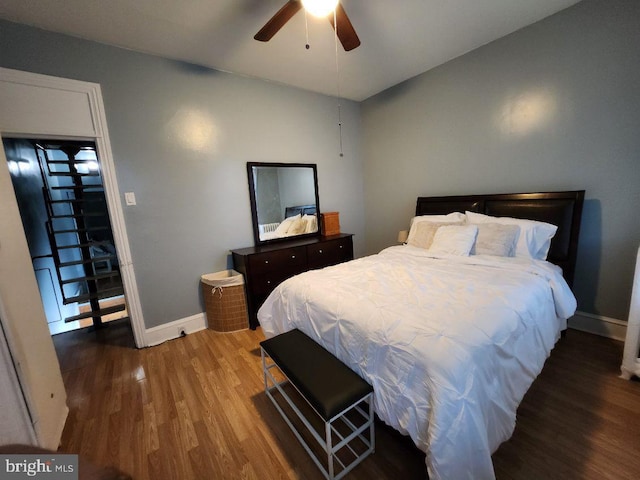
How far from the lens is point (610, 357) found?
1917 mm

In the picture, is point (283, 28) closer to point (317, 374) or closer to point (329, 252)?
point (329, 252)

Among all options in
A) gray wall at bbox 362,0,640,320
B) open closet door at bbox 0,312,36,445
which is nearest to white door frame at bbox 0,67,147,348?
open closet door at bbox 0,312,36,445

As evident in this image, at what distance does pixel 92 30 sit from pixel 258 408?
9.93ft

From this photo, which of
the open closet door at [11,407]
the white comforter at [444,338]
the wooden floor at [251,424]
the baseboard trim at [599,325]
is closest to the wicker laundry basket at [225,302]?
the wooden floor at [251,424]

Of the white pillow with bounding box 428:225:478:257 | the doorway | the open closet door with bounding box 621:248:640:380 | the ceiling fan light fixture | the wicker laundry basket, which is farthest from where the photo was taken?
the doorway

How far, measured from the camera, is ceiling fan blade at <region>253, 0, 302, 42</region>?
1518 mm

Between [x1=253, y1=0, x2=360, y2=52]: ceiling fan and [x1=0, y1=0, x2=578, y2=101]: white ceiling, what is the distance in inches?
10.5

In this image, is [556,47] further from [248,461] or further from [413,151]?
[248,461]

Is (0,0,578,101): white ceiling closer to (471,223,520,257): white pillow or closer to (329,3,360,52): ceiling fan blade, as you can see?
(329,3,360,52): ceiling fan blade

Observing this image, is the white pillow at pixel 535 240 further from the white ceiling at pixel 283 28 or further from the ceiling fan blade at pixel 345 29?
the ceiling fan blade at pixel 345 29

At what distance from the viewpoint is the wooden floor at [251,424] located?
1258 millimetres

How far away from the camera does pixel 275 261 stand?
9.20 ft

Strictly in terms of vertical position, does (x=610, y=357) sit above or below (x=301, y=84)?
below

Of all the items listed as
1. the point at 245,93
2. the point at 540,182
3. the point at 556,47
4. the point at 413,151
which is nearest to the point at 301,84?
the point at 245,93
